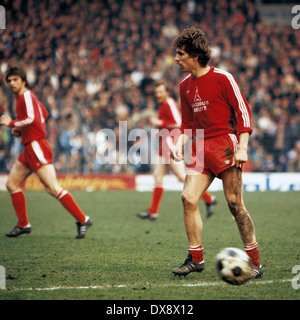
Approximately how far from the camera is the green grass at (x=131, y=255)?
475cm

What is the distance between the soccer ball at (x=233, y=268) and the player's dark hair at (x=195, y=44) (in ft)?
6.43

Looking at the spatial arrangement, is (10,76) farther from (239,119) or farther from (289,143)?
(289,143)

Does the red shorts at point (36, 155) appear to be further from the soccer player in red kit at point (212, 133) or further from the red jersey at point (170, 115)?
the soccer player in red kit at point (212, 133)

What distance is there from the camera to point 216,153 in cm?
539

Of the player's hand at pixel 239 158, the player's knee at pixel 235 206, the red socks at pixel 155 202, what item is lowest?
the red socks at pixel 155 202

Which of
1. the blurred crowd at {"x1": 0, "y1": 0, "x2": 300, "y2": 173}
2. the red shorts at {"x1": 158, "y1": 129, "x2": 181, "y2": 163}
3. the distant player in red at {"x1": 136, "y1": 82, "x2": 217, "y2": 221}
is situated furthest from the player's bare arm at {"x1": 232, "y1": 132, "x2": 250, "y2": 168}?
the blurred crowd at {"x1": 0, "y1": 0, "x2": 300, "y2": 173}

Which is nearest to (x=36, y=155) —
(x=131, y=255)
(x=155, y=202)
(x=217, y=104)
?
(x=131, y=255)

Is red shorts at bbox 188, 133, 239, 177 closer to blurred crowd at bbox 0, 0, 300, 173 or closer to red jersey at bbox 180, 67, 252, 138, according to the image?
red jersey at bbox 180, 67, 252, 138

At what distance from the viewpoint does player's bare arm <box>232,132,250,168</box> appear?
511 centimetres

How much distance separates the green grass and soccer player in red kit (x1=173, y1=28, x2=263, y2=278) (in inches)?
16.2

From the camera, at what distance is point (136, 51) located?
22.8 meters

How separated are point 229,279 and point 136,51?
1889 cm

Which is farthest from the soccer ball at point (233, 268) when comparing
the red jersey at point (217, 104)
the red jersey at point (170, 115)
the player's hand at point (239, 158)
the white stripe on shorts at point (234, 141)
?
the red jersey at point (170, 115)

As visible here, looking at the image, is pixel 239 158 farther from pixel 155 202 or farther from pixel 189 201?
pixel 155 202
